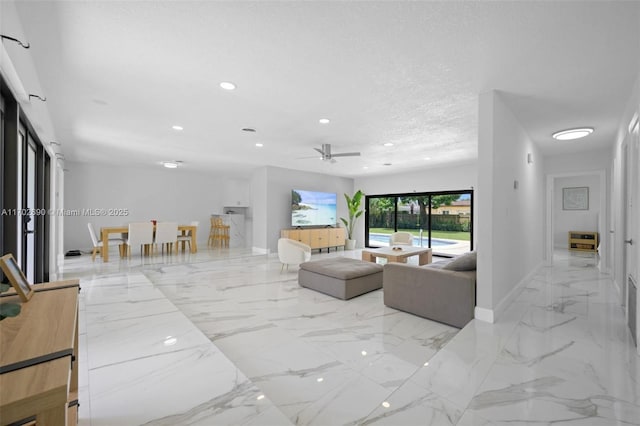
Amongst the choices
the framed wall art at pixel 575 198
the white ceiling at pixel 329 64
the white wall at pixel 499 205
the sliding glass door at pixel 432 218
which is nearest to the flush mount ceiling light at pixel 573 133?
the white ceiling at pixel 329 64

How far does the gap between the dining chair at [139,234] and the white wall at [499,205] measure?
650cm

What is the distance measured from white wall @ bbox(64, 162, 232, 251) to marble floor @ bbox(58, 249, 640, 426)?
5.05 meters

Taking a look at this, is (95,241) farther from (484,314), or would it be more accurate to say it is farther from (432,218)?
(432,218)

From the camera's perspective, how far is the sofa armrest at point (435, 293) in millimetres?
2873

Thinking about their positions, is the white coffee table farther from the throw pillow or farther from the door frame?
the door frame

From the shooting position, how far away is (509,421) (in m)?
1.55

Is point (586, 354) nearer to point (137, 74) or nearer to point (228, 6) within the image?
point (228, 6)

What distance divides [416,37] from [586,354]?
2.77 m

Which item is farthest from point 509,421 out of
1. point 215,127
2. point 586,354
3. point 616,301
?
point 215,127

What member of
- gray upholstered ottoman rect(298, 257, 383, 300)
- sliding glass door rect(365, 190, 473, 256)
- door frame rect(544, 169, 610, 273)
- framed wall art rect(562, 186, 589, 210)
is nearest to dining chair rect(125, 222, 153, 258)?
gray upholstered ottoman rect(298, 257, 383, 300)

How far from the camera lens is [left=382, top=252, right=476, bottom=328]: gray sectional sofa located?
2.88m

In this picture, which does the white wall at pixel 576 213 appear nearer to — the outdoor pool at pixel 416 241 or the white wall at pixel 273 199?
→ the outdoor pool at pixel 416 241

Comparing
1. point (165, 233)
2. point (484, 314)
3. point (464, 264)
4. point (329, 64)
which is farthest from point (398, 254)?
point (165, 233)

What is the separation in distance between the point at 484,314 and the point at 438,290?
0.48m
